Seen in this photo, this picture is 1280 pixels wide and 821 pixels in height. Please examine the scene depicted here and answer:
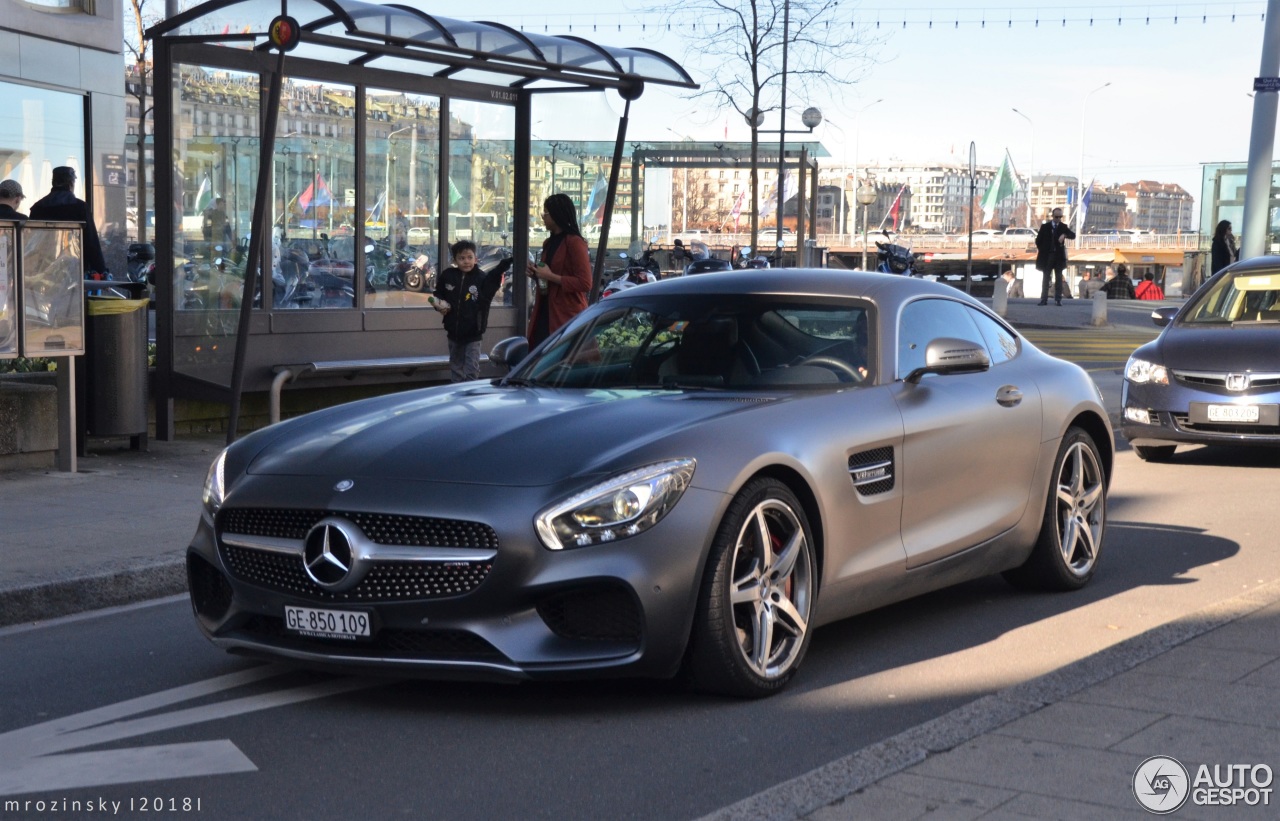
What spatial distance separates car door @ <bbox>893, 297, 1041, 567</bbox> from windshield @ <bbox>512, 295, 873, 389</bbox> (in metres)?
0.25

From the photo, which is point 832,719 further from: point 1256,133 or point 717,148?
point 717,148

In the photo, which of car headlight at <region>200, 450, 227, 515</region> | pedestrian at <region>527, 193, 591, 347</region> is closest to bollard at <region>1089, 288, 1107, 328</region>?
pedestrian at <region>527, 193, 591, 347</region>

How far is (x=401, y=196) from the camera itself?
14586 millimetres

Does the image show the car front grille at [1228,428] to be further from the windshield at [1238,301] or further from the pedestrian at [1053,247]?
the pedestrian at [1053,247]

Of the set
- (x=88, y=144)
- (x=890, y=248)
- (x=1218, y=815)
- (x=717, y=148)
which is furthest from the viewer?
(x=717, y=148)

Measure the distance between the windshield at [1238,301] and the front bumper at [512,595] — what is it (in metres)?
8.80

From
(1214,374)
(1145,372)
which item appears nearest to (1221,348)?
(1214,374)

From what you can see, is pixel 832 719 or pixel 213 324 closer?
pixel 832 719

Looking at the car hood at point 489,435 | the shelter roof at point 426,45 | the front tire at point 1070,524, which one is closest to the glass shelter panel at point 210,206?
the shelter roof at point 426,45

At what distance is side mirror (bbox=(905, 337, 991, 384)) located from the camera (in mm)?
6098

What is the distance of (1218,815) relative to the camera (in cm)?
392

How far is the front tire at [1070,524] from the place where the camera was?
702cm

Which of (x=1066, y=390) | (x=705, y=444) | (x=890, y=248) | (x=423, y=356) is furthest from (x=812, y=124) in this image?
(x=705, y=444)

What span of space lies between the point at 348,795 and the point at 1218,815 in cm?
217
